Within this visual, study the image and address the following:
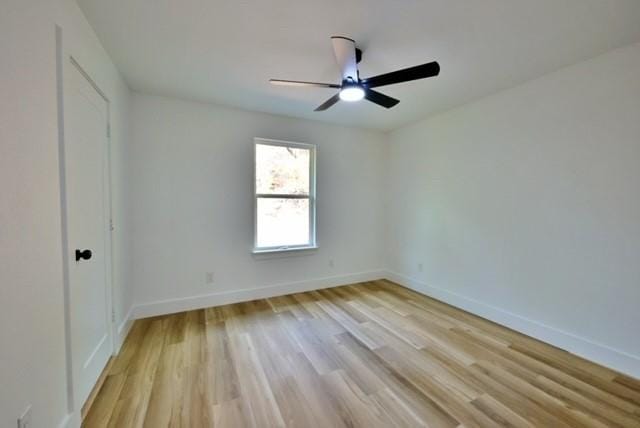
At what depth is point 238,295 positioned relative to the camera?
3.33 m

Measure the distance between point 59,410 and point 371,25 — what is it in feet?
9.22

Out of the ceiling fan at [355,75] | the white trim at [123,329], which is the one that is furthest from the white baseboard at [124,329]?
the ceiling fan at [355,75]

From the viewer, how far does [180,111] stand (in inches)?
117

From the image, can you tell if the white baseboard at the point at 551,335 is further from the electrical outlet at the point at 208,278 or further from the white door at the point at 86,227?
the white door at the point at 86,227

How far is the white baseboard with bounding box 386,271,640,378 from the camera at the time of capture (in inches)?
78.0

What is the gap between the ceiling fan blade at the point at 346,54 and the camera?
1.79 m

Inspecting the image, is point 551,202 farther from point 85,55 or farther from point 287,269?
point 85,55

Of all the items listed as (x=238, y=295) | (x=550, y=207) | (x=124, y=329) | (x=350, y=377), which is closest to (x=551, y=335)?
(x=550, y=207)

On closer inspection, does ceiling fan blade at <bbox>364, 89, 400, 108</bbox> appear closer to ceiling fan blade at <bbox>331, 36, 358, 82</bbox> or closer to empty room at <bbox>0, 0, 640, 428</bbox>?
empty room at <bbox>0, 0, 640, 428</bbox>

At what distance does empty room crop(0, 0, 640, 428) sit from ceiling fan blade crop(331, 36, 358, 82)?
2 cm

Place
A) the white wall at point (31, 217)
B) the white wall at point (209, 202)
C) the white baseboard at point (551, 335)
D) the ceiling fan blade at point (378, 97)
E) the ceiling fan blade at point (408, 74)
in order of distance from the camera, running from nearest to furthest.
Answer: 1. the white wall at point (31, 217)
2. the ceiling fan blade at point (408, 74)
3. the white baseboard at point (551, 335)
4. the ceiling fan blade at point (378, 97)
5. the white wall at point (209, 202)

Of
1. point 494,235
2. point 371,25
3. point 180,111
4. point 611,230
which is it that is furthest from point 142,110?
point 611,230

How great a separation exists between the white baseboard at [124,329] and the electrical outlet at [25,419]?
4.28ft

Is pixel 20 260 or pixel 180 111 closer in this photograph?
pixel 20 260
